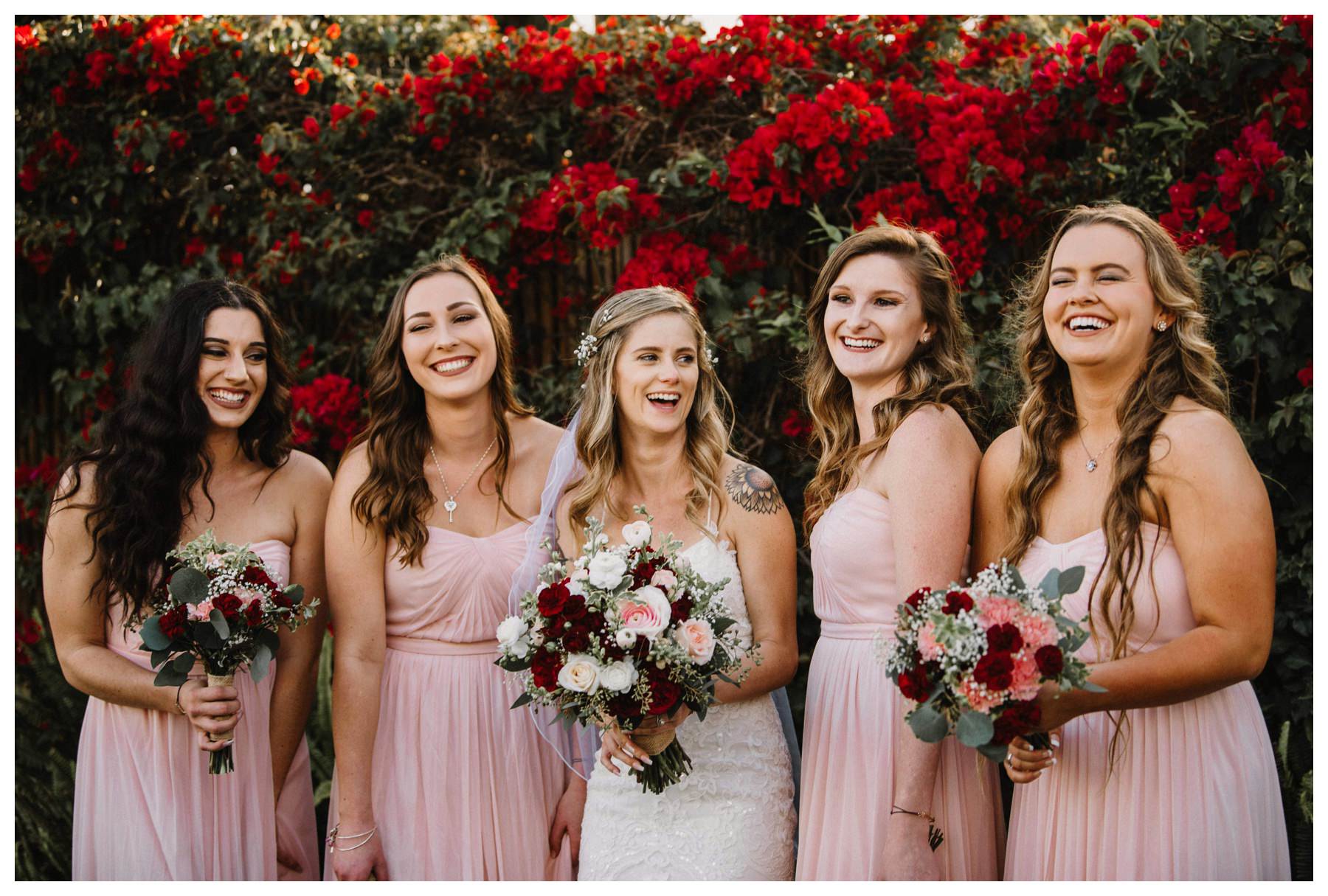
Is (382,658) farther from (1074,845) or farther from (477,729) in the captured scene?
(1074,845)

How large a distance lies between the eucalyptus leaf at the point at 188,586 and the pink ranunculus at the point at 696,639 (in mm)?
1517

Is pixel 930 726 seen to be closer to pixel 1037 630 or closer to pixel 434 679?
pixel 1037 630

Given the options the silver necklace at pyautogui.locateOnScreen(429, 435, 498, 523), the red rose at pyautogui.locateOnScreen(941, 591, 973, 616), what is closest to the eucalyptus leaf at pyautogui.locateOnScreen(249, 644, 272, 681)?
the silver necklace at pyautogui.locateOnScreen(429, 435, 498, 523)

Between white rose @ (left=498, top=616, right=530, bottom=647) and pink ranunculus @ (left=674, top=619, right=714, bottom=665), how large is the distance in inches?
18.6

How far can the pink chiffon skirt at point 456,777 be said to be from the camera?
3680 mm

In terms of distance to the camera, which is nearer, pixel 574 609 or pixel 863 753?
pixel 574 609

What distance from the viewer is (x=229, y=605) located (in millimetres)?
3283

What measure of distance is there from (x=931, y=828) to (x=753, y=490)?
1196mm

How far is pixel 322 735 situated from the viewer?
5.52 meters

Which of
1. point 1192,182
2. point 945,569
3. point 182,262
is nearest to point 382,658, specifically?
point 945,569

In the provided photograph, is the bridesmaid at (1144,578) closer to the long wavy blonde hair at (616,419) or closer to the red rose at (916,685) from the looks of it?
the red rose at (916,685)

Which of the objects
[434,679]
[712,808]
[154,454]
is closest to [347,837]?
[434,679]

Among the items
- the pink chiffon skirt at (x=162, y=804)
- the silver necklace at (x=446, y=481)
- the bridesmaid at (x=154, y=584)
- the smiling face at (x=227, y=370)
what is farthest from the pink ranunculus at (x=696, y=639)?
the smiling face at (x=227, y=370)

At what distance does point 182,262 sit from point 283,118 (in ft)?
3.28
